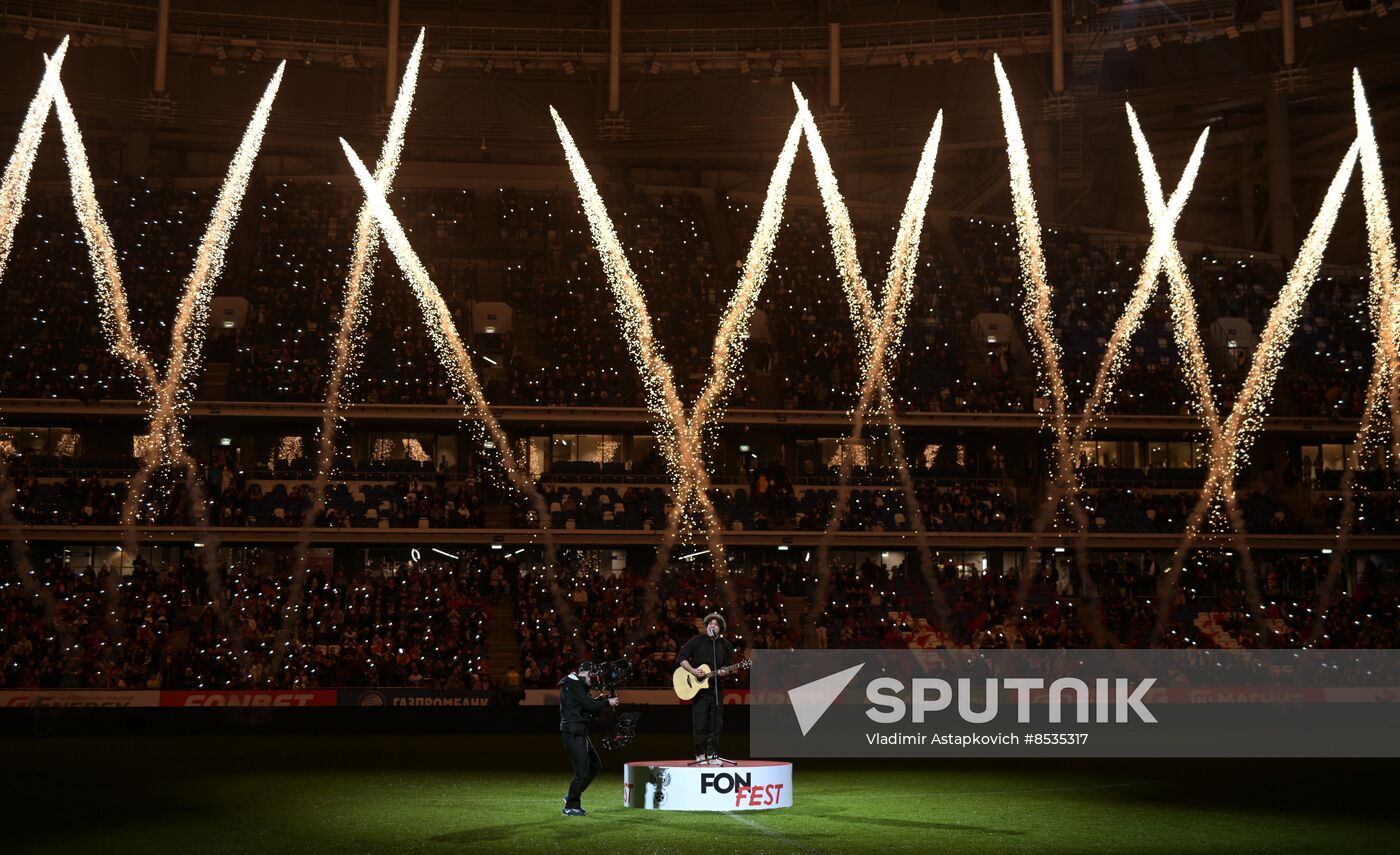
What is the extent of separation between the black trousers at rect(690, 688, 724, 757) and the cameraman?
1.20m

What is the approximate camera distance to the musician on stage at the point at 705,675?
58.1 ft

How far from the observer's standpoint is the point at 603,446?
158 ft

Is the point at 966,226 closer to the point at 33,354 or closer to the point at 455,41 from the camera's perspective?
the point at 455,41

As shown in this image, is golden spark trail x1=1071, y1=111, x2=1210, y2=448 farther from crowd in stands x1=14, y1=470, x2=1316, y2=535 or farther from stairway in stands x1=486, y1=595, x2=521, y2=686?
stairway in stands x1=486, y1=595, x2=521, y2=686

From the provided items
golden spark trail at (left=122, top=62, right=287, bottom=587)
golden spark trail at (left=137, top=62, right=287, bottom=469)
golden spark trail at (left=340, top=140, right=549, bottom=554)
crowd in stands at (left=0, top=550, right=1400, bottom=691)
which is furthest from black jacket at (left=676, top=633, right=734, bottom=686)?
golden spark trail at (left=137, top=62, right=287, bottom=469)

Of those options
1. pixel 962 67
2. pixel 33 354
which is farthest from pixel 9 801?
pixel 962 67

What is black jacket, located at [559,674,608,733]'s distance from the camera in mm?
16991

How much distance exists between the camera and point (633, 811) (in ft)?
57.7

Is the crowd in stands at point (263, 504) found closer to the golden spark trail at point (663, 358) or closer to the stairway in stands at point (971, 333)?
the golden spark trail at point (663, 358)

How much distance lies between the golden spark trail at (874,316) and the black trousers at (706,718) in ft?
79.3

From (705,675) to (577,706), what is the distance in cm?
155

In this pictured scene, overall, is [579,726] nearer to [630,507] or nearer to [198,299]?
[630,507]

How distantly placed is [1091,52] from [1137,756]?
96.3ft

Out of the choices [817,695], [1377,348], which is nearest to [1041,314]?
[1377,348]
